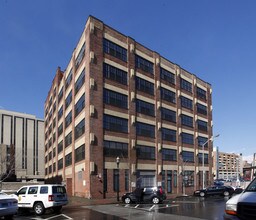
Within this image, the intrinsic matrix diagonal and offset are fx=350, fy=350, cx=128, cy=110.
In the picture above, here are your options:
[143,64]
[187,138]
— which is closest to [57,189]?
[143,64]

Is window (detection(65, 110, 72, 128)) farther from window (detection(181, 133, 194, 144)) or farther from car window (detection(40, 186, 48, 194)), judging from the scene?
car window (detection(40, 186, 48, 194))

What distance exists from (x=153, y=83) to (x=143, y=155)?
12.0 m

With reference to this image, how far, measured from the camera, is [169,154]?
57.7m

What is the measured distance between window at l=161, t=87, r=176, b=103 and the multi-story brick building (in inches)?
0.7

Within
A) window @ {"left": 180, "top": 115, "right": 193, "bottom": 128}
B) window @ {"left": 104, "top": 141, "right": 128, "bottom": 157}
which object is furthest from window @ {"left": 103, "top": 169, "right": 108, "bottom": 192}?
window @ {"left": 180, "top": 115, "right": 193, "bottom": 128}

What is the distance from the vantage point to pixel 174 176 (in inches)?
2292

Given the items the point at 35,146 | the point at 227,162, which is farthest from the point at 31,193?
→ the point at 227,162

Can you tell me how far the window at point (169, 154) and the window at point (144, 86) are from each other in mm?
9804

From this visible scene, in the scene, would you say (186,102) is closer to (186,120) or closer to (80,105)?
(186,120)

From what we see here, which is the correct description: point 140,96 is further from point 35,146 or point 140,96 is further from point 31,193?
point 35,146

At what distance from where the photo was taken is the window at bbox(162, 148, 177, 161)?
56134 millimetres

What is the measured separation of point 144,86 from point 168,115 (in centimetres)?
825

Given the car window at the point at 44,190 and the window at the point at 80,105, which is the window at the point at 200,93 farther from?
the car window at the point at 44,190

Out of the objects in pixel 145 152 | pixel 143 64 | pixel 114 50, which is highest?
pixel 114 50
